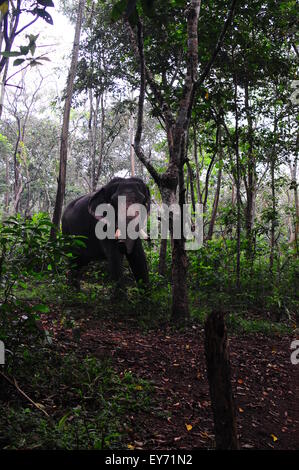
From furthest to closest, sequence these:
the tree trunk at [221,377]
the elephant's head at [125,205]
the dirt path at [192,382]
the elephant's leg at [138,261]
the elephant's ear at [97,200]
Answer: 1. the elephant's ear at [97,200]
2. the elephant's leg at [138,261]
3. the elephant's head at [125,205]
4. the dirt path at [192,382]
5. the tree trunk at [221,377]

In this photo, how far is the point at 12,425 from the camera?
2.89 metres

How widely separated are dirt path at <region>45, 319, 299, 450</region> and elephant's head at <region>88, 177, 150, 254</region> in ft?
5.15

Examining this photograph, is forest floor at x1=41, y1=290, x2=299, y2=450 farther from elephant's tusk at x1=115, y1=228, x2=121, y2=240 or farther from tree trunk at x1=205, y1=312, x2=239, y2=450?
elephant's tusk at x1=115, y1=228, x2=121, y2=240

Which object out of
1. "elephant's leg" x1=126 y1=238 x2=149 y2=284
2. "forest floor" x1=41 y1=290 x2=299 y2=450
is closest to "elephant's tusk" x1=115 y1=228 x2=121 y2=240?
"elephant's leg" x1=126 y1=238 x2=149 y2=284

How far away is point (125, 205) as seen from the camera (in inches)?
289

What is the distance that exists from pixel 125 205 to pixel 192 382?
11.8 feet

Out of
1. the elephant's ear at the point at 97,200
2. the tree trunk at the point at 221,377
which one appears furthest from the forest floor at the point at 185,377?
the elephant's ear at the point at 97,200

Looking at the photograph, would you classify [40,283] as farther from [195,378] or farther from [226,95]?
[226,95]

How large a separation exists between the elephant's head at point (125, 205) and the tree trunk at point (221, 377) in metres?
4.76

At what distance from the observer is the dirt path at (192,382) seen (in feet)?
11.5

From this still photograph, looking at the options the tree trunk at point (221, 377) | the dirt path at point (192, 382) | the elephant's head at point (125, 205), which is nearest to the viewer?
the tree trunk at point (221, 377)

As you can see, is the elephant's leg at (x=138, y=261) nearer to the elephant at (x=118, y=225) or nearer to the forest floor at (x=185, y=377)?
the elephant at (x=118, y=225)

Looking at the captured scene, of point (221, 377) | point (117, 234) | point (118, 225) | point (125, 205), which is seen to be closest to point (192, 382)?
point (221, 377)

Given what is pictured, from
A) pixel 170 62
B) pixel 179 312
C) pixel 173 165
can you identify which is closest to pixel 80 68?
pixel 170 62
